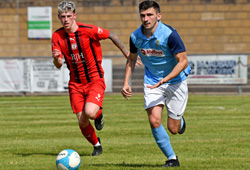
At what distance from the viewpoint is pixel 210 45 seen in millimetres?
26188

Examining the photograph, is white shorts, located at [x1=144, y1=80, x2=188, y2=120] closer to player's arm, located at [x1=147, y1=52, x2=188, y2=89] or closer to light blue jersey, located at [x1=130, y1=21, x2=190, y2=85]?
light blue jersey, located at [x1=130, y1=21, x2=190, y2=85]

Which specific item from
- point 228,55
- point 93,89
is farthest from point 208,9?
point 93,89

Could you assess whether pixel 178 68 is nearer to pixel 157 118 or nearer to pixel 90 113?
pixel 157 118

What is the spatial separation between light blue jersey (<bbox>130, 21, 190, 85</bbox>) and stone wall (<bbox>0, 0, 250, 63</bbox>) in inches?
718

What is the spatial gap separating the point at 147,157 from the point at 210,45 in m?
18.4

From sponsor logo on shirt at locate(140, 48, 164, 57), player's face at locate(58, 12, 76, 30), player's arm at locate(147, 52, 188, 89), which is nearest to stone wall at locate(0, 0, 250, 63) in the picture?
player's face at locate(58, 12, 76, 30)

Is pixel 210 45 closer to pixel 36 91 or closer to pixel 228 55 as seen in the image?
pixel 228 55

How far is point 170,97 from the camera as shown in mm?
7734

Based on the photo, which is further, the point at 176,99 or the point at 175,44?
the point at 176,99

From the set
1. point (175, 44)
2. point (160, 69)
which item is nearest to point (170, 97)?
point (160, 69)

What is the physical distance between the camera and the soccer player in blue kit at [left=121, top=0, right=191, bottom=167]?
23.7ft

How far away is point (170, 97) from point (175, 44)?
0.87 metres

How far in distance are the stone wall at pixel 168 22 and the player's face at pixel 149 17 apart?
→ 18537 mm

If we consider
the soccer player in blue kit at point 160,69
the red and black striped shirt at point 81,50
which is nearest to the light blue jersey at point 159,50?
the soccer player in blue kit at point 160,69
